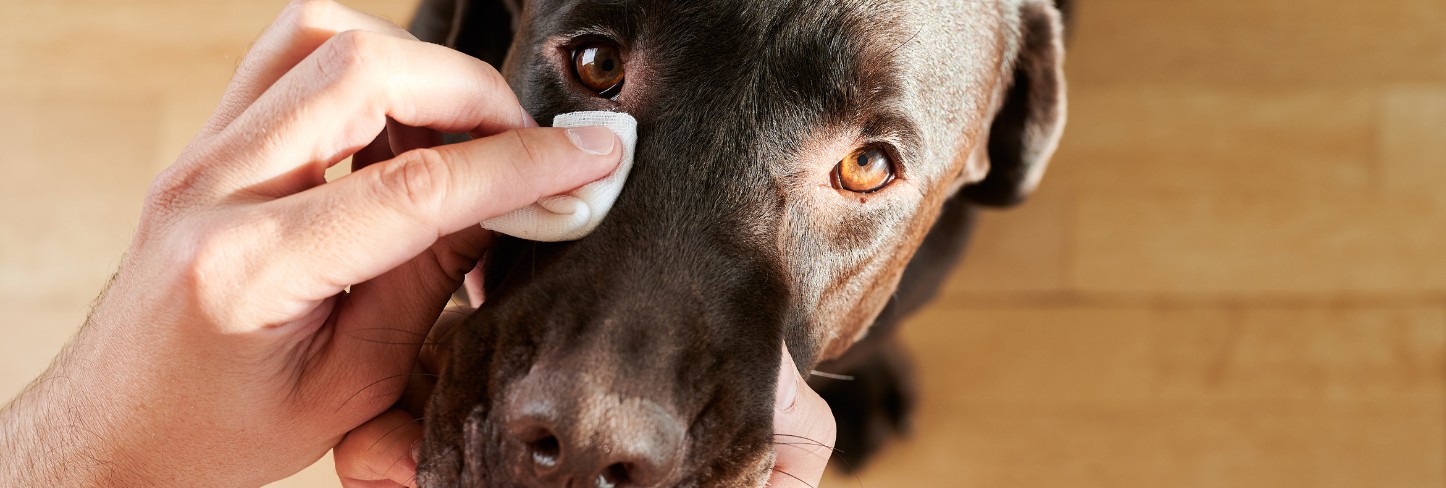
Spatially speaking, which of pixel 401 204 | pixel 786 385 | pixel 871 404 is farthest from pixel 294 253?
pixel 871 404

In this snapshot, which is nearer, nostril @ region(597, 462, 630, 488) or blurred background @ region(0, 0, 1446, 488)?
nostril @ region(597, 462, 630, 488)

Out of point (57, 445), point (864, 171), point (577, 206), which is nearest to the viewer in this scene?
point (577, 206)

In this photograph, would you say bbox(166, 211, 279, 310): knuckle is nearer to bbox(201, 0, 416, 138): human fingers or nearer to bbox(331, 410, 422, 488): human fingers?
bbox(201, 0, 416, 138): human fingers

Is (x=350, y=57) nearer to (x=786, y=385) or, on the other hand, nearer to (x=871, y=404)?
(x=786, y=385)

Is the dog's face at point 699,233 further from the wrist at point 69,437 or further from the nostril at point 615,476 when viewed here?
the wrist at point 69,437

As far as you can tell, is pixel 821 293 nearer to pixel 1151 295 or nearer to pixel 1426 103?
pixel 1151 295

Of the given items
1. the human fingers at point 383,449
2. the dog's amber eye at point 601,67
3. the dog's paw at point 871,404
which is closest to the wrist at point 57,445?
the human fingers at point 383,449

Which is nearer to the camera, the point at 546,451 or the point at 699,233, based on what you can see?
the point at 546,451

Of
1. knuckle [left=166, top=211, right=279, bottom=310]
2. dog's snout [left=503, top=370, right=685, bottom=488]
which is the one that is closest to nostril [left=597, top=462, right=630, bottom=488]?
dog's snout [left=503, top=370, right=685, bottom=488]
